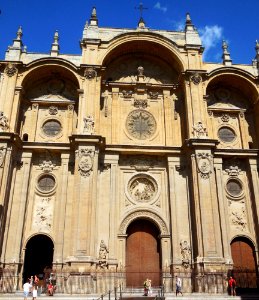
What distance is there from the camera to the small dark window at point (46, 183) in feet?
70.6

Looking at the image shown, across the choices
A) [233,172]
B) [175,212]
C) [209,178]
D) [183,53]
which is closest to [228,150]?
[233,172]

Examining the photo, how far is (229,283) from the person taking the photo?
17.7 metres

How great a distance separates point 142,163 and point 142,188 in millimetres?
1585

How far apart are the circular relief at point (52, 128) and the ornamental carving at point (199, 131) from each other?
8.46 metres

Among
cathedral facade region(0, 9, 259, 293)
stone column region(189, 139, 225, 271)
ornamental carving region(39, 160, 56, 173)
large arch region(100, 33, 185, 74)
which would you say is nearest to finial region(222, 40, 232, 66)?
cathedral facade region(0, 9, 259, 293)

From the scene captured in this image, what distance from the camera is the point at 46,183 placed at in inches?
855

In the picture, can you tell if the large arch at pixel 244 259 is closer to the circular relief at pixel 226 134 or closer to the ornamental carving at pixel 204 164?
the ornamental carving at pixel 204 164

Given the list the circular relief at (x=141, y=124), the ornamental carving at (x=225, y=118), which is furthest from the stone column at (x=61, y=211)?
the ornamental carving at (x=225, y=118)

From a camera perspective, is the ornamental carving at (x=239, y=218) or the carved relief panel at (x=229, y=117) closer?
the ornamental carving at (x=239, y=218)

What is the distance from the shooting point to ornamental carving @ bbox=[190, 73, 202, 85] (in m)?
23.2

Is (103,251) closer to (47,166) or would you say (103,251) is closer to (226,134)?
(47,166)

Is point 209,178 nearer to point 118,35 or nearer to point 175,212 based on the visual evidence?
point 175,212

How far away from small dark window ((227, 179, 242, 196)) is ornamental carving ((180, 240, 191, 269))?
4596 mm

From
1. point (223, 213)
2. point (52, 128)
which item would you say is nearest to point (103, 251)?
point (223, 213)
